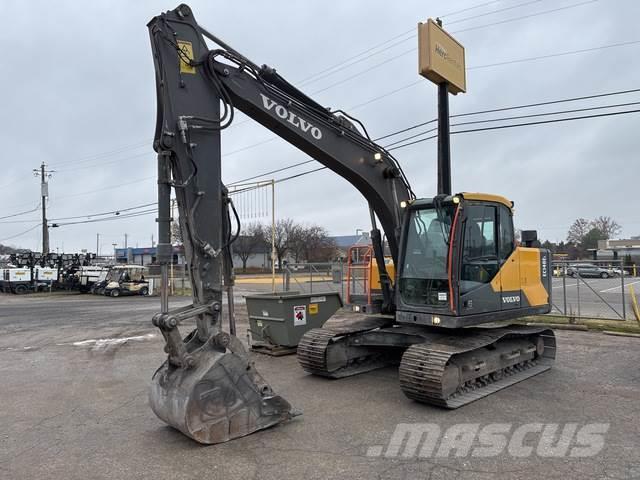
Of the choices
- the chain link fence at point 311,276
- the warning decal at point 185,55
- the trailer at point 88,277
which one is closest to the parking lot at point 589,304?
the chain link fence at point 311,276

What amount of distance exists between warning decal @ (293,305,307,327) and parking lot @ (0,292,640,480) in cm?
71

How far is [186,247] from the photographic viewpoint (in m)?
5.55

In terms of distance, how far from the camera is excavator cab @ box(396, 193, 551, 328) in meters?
6.79

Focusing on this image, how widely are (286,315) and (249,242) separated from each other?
64691mm

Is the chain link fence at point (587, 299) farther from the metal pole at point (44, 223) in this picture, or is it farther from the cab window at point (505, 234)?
the metal pole at point (44, 223)

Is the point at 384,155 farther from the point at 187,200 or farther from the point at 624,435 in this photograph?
the point at 624,435

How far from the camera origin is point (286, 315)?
9898 millimetres

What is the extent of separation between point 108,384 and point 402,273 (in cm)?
484

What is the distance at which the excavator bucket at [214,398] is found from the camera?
4941 mm

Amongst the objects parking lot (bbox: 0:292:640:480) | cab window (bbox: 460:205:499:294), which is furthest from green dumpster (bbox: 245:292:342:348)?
cab window (bbox: 460:205:499:294)

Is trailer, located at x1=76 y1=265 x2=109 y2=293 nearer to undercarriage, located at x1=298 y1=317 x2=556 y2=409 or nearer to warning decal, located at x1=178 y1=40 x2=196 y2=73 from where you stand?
undercarriage, located at x1=298 y1=317 x2=556 y2=409

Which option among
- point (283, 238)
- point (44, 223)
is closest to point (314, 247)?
point (283, 238)

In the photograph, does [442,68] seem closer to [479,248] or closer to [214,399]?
[479,248]

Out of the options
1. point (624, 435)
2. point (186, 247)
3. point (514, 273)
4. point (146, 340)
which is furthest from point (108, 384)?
point (624, 435)
